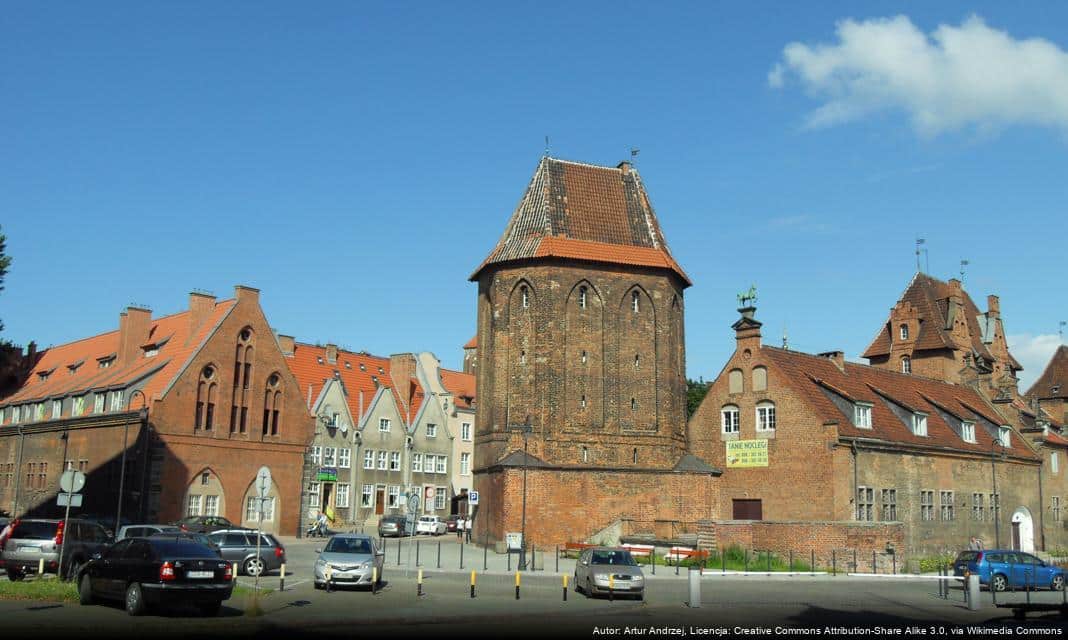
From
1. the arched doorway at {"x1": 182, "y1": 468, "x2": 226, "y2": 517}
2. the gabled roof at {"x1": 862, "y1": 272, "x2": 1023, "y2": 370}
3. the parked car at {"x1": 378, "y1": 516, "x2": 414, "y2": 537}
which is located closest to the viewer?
the arched doorway at {"x1": 182, "y1": 468, "x2": 226, "y2": 517}

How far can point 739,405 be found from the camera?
49.0 m

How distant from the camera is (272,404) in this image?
5669cm

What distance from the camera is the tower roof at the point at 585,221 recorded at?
4928 centimetres

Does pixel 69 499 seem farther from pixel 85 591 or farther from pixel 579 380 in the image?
pixel 579 380

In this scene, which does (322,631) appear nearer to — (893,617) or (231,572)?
(231,572)

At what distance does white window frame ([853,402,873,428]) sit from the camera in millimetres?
46406

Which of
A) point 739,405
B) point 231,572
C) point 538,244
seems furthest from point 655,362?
point 231,572

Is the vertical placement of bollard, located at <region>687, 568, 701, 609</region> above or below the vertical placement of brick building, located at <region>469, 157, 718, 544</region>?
below

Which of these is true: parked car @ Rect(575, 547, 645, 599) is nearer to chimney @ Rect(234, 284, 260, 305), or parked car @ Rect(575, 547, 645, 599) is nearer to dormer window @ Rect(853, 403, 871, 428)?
dormer window @ Rect(853, 403, 871, 428)

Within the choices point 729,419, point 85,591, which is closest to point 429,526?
point 729,419

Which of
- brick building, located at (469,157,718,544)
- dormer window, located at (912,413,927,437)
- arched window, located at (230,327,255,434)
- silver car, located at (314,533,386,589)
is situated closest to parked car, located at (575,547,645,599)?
silver car, located at (314,533,386,589)

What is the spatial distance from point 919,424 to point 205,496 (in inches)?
1458

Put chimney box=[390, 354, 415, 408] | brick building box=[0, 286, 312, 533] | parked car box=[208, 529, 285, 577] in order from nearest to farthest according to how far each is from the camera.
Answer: parked car box=[208, 529, 285, 577], brick building box=[0, 286, 312, 533], chimney box=[390, 354, 415, 408]

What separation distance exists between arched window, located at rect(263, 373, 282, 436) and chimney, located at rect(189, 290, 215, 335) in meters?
5.33
